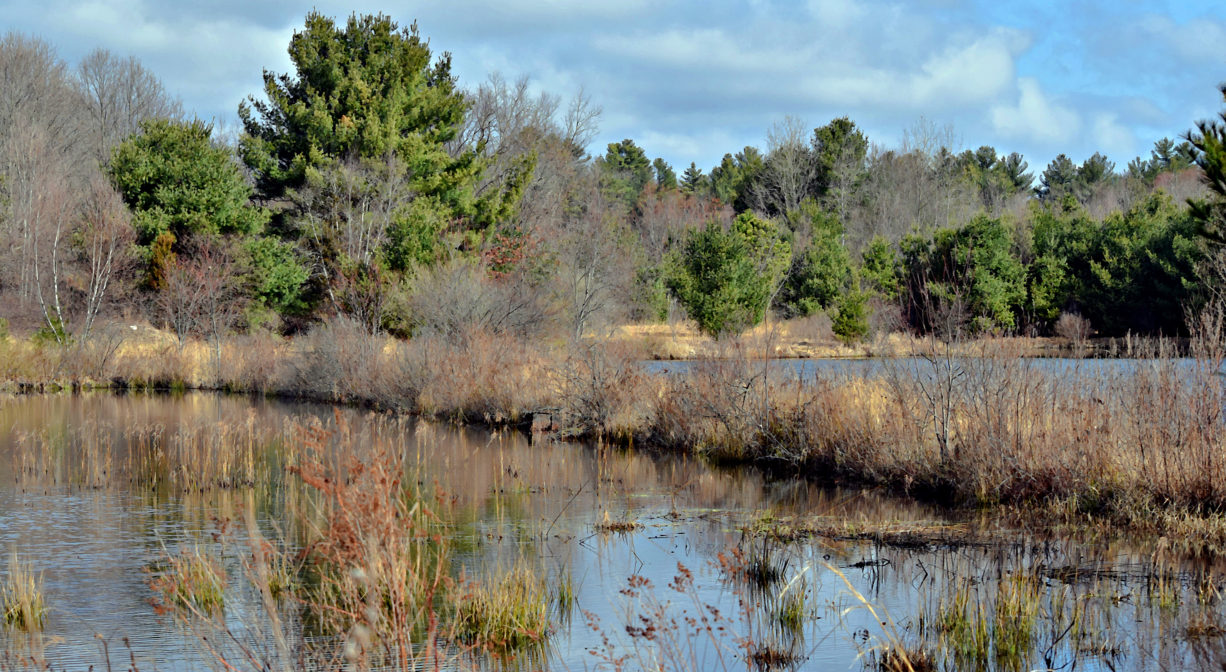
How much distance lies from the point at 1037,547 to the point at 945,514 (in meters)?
1.97

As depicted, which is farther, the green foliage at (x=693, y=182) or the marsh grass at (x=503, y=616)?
the green foliage at (x=693, y=182)

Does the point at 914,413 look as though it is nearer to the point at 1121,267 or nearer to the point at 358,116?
the point at 358,116

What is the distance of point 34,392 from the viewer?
30969mm

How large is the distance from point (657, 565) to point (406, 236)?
2733 centimetres

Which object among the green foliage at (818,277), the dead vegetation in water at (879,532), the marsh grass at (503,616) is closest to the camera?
the marsh grass at (503,616)

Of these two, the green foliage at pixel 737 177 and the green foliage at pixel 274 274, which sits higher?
the green foliage at pixel 737 177

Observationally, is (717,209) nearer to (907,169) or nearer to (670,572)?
(907,169)

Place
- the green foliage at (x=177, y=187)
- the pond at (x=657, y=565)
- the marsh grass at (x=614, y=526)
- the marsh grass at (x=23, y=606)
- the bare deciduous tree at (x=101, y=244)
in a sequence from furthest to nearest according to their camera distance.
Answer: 1. the green foliage at (x=177, y=187)
2. the bare deciduous tree at (x=101, y=244)
3. the marsh grass at (x=614, y=526)
4. the marsh grass at (x=23, y=606)
5. the pond at (x=657, y=565)

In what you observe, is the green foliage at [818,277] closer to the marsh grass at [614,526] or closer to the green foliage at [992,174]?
the green foliage at [992,174]

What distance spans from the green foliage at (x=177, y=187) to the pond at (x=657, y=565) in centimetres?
2057

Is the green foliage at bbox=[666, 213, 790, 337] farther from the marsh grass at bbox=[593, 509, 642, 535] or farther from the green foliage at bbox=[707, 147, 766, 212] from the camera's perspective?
the marsh grass at bbox=[593, 509, 642, 535]

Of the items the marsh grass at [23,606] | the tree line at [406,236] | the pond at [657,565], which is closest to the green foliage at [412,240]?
the tree line at [406,236]

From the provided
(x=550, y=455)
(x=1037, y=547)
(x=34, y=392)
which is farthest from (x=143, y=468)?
(x=34, y=392)

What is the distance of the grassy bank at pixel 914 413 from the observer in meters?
11.2
